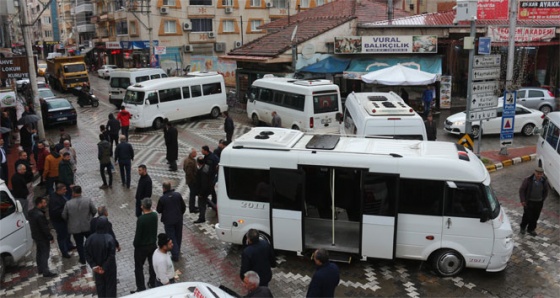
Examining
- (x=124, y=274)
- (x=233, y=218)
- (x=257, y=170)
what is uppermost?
(x=257, y=170)

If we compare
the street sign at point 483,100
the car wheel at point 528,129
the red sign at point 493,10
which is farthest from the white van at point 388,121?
the red sign at point 493,10

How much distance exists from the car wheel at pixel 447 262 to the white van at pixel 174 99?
1591cm

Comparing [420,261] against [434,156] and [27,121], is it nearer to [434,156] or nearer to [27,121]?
[434,156]

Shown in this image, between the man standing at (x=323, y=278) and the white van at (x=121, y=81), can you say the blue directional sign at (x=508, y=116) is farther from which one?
the white van at (x=121, y=81)

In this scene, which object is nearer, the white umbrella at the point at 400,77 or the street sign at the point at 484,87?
the street sign at the point at 484,87

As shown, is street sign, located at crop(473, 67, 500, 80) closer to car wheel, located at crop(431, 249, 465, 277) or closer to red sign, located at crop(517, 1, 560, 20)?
car wheel, located at crop(431, 249, 465, 277)

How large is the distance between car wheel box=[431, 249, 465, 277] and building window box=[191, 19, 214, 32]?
40.4 m

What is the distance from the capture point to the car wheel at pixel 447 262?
8523 millimetres

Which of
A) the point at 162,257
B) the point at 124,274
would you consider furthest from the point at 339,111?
the point at 162,257

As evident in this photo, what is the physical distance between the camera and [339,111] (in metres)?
19.3

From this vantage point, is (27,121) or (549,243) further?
(27,121)

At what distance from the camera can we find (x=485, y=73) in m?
14.7

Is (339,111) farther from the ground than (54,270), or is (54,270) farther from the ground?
(339,111)

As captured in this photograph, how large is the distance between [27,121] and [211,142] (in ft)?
21.7
